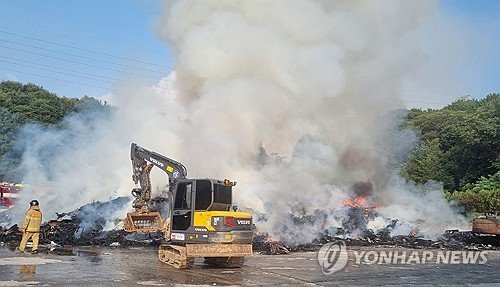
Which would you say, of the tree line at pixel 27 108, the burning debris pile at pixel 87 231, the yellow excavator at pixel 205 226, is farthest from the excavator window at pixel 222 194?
the tree line at pixel 27 108

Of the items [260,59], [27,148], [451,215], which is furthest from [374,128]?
[27,148]

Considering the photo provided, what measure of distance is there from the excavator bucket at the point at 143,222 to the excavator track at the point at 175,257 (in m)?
4.16

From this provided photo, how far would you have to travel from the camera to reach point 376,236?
22.4 metres

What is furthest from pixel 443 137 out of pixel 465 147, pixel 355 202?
pixel 355 202

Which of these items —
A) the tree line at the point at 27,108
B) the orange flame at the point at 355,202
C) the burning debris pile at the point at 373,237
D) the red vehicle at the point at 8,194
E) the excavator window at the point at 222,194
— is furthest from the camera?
the tree line at the point at 27,108

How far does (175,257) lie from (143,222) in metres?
5.61

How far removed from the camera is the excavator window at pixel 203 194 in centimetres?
1277

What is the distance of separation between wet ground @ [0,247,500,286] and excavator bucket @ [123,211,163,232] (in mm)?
2160

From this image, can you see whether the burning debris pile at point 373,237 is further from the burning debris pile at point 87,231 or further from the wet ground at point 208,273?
the wet ground at point 208,273

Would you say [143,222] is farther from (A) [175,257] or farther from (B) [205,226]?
(B) [205,226]

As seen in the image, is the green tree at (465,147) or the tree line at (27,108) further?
the green tree at (465,147)

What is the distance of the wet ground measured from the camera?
10.8m

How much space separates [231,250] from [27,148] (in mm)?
18167

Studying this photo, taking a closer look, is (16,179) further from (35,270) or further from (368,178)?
(368,178)
